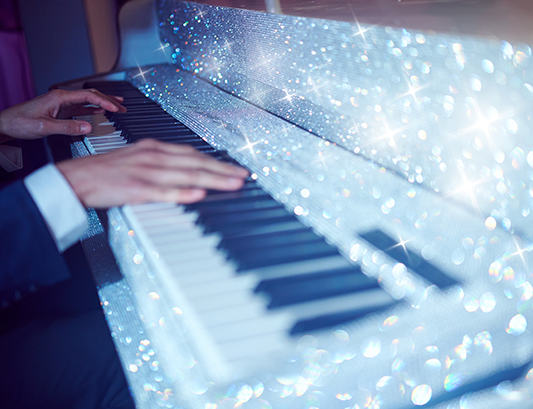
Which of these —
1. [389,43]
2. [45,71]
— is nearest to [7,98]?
[45,71]

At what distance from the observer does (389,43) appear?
0.58 metres

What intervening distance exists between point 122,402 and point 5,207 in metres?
0.45

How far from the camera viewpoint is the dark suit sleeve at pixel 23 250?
611 mm

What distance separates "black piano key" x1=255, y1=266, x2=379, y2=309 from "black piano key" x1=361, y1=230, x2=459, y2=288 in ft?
0.16

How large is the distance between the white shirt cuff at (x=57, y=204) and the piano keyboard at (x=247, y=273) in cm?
9

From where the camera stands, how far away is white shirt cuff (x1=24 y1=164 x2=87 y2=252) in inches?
26.5

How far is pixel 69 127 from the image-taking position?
3.81ft

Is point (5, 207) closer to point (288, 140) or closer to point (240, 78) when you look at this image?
point (288, 140)

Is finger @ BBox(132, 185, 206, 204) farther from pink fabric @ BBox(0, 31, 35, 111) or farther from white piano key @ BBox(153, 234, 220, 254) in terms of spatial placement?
pink fabric @ BBox(0, 31, 35, 111)

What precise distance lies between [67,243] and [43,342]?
0.88 feet

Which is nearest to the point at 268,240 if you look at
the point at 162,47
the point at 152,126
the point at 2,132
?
the point at 152,126

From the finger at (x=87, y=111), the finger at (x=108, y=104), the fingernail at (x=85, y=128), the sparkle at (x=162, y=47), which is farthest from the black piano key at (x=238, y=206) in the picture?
the sparkle at (x=162, y=47)

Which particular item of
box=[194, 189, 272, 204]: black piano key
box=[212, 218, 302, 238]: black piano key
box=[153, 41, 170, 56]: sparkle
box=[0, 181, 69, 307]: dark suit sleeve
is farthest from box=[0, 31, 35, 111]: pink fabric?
box=[212, 218, 302, 238]: black piano key

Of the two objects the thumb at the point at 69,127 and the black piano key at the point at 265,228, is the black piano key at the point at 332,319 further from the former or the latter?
the thumb at the point at 69,127
